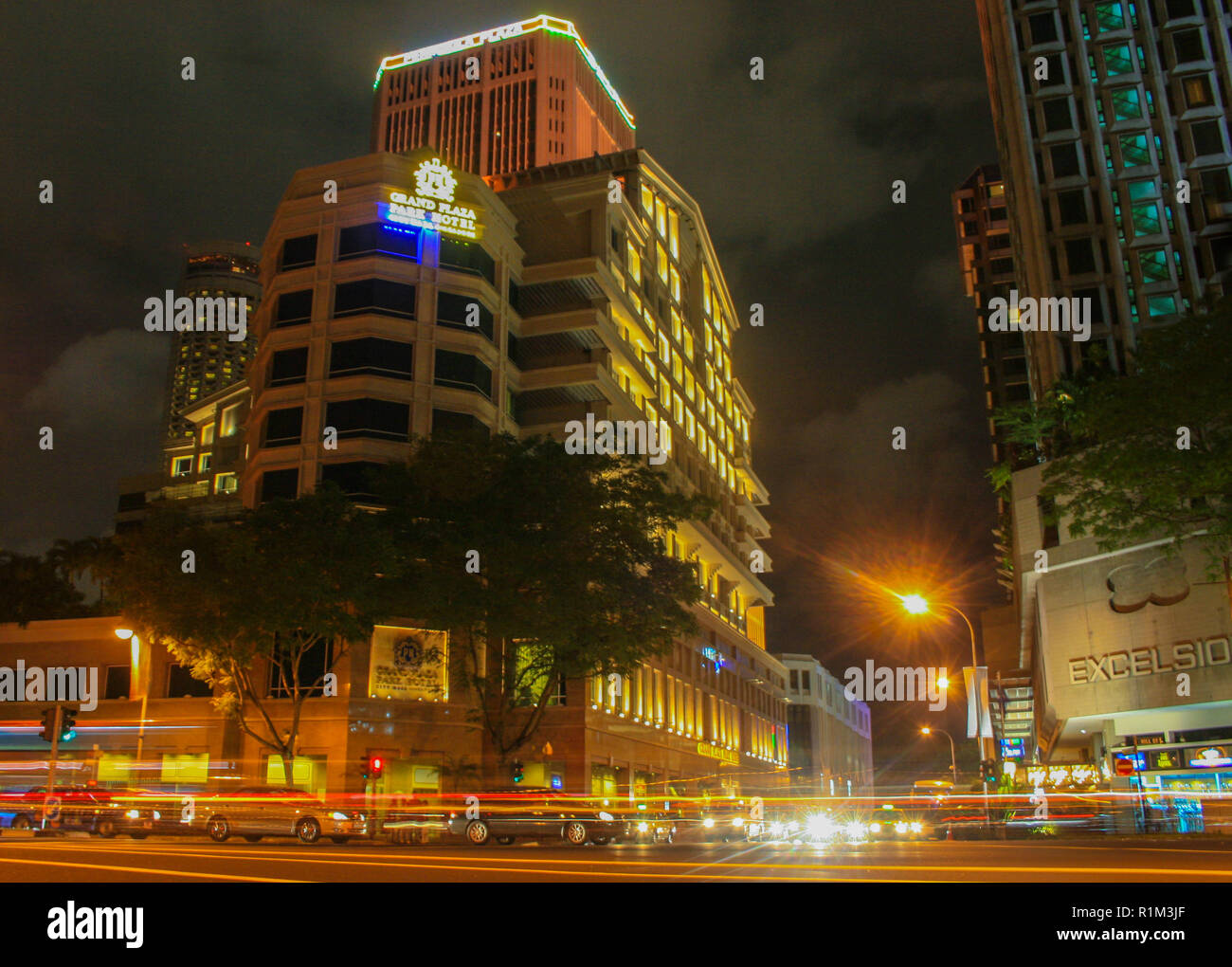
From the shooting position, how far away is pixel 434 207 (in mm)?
53406

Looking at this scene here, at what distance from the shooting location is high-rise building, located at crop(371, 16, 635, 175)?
546ft

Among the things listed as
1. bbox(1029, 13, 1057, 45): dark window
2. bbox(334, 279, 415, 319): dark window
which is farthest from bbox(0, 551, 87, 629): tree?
bbox(1029, 13, 1057, 45): dark window

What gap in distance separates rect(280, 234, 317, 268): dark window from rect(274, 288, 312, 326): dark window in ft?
5.36

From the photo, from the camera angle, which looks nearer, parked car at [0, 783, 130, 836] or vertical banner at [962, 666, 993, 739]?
parked car at [0, 783, 130, 836]

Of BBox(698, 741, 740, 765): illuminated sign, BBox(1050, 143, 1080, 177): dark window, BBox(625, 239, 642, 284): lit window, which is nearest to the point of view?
BBox(1050, 143, 1080, 177): dark window

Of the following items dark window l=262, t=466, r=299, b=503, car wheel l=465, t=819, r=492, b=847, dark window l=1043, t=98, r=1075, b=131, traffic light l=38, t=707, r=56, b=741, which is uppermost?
dark window l=1043, t=98, r=1075, b=131

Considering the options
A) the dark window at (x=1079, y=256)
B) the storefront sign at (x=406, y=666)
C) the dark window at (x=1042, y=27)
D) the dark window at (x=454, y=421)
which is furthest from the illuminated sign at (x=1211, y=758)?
the dark window at (x=1042, y=27)

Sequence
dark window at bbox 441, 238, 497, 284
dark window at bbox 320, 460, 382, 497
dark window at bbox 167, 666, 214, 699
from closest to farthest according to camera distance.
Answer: dark window at bbox 167, 666, 214, 699, dark window at bbox 320, 460, 382, 497, dark window at bbox 441, 238, 497, 284

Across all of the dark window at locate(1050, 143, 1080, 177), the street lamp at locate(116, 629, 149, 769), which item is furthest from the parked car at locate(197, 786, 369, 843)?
the dark window at locate(1050, 143, 1080, 177)

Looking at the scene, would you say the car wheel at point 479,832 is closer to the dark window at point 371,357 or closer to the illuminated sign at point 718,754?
the dark window at point 371,357

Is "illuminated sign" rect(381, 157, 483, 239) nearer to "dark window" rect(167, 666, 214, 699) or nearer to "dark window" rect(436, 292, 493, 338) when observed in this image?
"dark window" rect(436, 292, 493, 338)

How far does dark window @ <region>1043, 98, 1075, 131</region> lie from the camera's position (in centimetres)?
6075

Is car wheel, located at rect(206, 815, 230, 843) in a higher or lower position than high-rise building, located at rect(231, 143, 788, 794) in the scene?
lower
